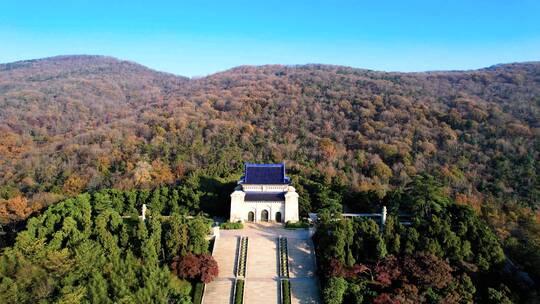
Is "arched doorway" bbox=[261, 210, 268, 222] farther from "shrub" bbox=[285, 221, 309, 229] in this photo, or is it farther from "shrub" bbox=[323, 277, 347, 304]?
"shrub" bbox=[323, 277, 347, 304]

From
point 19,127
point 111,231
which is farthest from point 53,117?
point 111,231

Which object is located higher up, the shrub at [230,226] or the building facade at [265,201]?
the building facade at [265,201]

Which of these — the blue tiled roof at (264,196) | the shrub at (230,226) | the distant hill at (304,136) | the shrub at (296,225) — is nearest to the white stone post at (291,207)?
the blue tiled roof at (264,196)

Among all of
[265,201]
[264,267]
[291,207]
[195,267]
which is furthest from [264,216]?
[195,267]

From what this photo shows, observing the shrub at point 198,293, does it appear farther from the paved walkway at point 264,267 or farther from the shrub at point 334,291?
the shrub at point 334,291

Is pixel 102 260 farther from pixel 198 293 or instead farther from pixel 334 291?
pixel 334 291

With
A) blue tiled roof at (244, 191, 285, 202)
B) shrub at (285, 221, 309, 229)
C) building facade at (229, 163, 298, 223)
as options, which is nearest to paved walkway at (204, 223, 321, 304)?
shrub at (285, 221, 309, 229)
